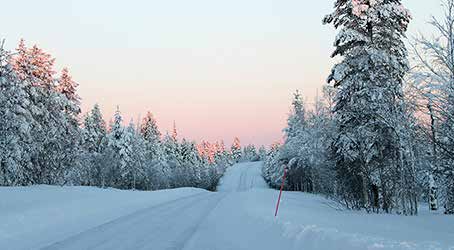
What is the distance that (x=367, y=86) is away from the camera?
58.1 feet

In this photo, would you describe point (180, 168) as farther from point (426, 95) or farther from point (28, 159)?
point (426, 95)

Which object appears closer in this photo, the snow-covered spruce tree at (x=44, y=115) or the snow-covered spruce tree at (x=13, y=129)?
the snow-covered spruce tree at (x=13, y=129)

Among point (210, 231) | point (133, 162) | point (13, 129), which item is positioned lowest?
point (210, 231)

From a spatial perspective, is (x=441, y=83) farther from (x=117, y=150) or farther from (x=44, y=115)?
(x=117, y=150)

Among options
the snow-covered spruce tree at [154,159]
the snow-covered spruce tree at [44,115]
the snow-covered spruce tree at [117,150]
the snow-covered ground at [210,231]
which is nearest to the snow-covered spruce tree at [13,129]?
the snow-covered spruce tree at [44,115]

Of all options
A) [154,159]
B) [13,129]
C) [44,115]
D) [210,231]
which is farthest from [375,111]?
[154,159]

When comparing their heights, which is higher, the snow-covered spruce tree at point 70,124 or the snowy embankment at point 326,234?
the snow-covered spruce tree at point 70,124

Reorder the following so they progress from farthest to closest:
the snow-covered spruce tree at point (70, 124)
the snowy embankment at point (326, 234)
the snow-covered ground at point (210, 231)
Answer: the snow-covered spruce tree at point (70, 124) < the snow-covered ground at point (210, 231) < the snowy embankment at point (326, 234)

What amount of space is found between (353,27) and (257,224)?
12.2 meters

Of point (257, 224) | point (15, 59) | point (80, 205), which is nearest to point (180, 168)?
point (15, 59)

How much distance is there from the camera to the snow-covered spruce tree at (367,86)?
56.9ft

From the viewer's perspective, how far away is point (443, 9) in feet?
32.0

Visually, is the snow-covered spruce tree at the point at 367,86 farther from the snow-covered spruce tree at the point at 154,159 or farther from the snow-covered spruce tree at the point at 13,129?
the snow-covered spruce tree at the point at 154,159

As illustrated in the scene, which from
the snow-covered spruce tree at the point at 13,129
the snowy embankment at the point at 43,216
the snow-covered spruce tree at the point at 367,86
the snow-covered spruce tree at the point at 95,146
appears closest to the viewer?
the snowy embankment at the point at 43,216
